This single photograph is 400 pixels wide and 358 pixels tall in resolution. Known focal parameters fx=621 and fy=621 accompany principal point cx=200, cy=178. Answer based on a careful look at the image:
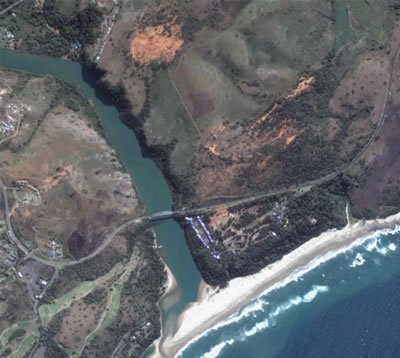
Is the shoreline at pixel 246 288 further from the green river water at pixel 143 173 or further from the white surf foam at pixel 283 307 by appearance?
the white surf foam at pixel 283 307

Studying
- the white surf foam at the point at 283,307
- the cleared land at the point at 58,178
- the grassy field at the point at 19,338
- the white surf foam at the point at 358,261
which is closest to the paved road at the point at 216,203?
the cleared land at the point at 58,178

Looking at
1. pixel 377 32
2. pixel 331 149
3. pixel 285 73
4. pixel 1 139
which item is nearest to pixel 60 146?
pixel 1 139

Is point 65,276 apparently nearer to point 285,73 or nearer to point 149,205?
point 149,205

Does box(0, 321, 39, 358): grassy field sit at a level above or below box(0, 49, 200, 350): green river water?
below

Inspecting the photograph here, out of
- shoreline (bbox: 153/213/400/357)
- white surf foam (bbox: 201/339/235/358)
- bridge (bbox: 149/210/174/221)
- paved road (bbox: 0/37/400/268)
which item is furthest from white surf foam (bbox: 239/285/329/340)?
bridge (bbox: 149/210/174/221)

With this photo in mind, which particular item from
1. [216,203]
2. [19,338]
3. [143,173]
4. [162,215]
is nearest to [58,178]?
[143,173]

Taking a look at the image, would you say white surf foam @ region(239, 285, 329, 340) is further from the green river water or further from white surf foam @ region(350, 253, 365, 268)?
the green river water
